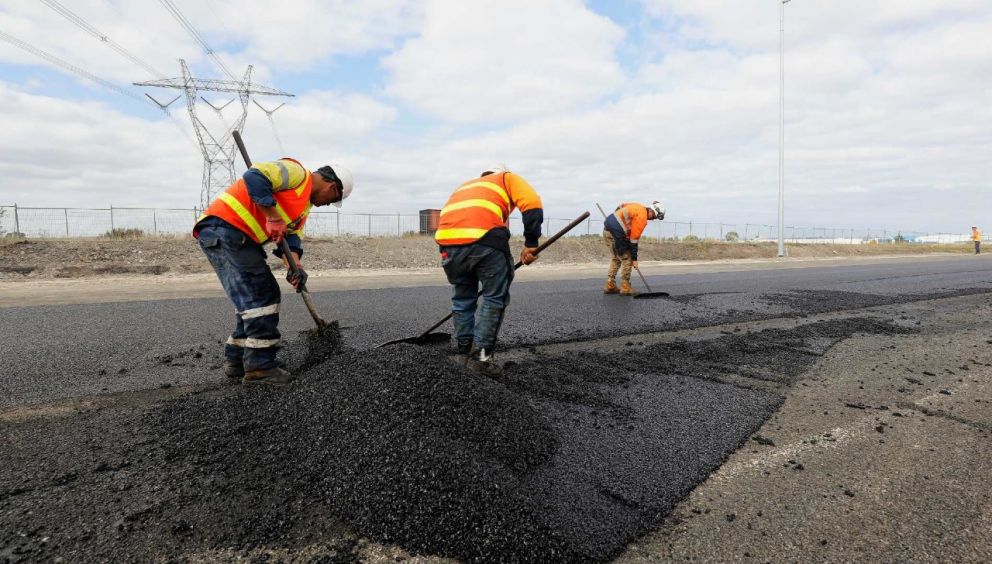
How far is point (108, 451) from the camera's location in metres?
2.41

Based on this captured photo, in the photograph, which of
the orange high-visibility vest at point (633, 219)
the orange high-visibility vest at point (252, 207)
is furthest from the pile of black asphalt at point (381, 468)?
the orange high-visibility vest at point (633, 219)

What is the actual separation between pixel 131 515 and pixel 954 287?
13179 millimetres

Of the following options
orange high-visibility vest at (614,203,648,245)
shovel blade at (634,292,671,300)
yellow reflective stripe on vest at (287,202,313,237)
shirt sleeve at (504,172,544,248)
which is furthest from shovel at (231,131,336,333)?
orange high-visibility vest at (614,203,648,245)

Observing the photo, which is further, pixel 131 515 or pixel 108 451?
pixel 108 451

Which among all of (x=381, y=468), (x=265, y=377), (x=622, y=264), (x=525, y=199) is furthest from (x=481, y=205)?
(x=622, y=264)

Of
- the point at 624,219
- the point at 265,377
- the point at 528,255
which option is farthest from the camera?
the point at 624,219

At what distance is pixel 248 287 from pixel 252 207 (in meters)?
0.54

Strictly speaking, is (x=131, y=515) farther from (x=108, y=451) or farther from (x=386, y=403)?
(x=386, y=403)

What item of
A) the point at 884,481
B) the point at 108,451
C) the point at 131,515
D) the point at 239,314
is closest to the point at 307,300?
the point at 239,314

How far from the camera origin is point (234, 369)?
3623 millimetres

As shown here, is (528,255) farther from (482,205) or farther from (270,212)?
(270,212)

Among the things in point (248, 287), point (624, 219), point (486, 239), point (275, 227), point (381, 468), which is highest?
point (624, 219)

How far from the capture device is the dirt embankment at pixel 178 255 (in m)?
12.9

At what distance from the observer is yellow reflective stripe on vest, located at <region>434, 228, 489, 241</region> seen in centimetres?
378
